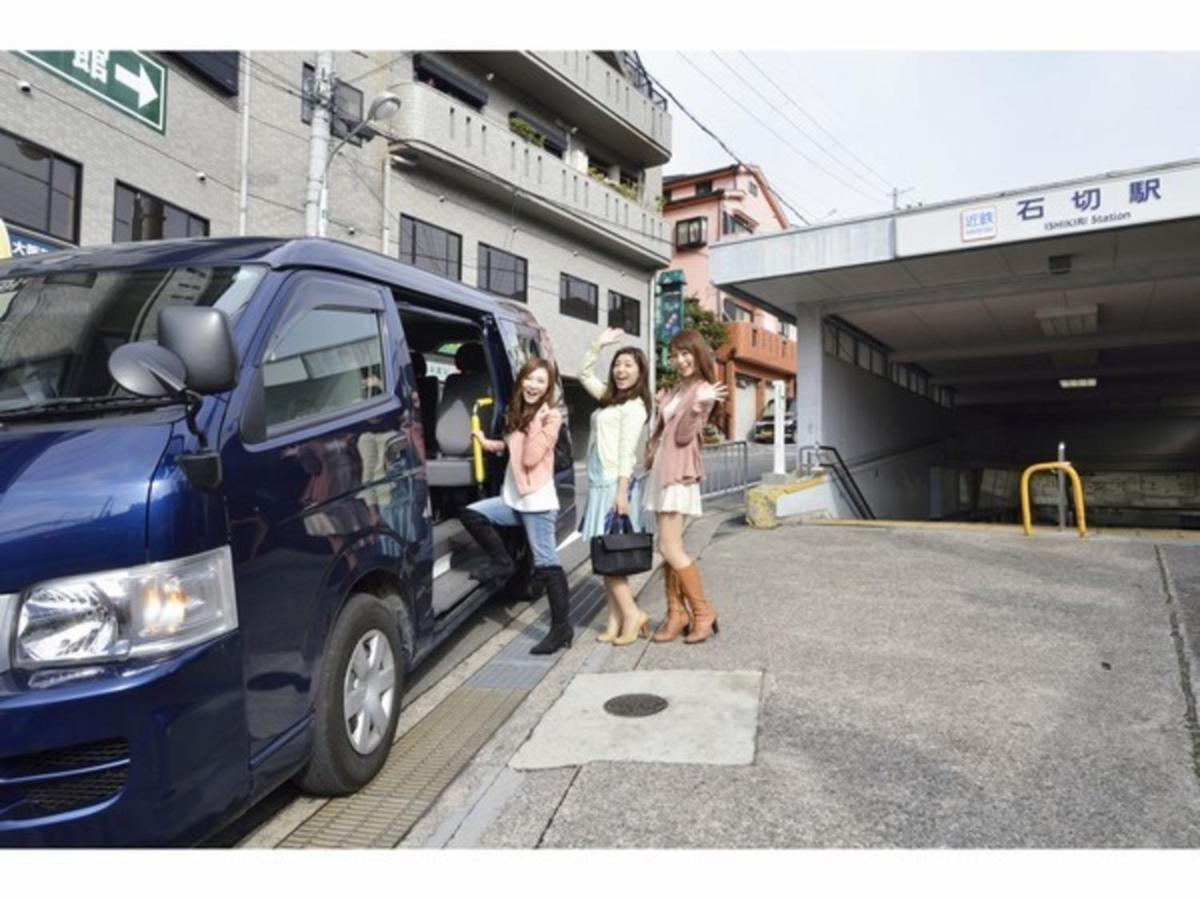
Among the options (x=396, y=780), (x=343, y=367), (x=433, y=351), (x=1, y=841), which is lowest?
(x=396, y=780)

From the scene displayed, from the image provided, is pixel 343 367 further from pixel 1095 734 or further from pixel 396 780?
pixel 1095 734

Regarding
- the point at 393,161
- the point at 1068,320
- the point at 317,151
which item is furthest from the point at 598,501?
the point at 393,161

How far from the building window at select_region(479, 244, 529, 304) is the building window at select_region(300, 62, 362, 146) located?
13.2ft

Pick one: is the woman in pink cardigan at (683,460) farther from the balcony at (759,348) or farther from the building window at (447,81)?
the balcony at (759,348)

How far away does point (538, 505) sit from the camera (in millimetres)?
4426

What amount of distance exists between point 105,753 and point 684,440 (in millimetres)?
3174

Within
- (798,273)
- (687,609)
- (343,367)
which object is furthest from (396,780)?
(798,273)

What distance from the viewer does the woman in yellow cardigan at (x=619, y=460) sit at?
452cm

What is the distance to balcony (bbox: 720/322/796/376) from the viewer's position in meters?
33.2

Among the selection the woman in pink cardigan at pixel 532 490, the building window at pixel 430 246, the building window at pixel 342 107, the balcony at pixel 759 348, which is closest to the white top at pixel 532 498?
the woman in pink cardigan at pixel 532 490

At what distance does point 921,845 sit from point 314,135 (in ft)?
36.5

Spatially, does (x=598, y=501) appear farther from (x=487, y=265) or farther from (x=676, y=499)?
(x=487, y=265)

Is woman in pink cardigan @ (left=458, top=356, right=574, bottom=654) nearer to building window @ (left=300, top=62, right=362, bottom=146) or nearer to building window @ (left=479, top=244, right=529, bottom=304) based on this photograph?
building window @ (left=300, top=62, right=362, bottom=146)

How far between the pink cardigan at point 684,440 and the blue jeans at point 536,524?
0.73m
